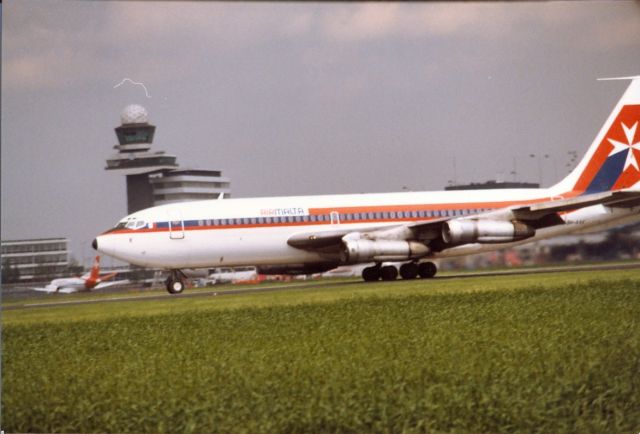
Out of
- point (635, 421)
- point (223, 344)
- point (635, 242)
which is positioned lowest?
point (635, 421)

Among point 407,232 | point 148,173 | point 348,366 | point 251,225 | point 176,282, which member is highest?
point 148,173

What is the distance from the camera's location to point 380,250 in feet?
70.7

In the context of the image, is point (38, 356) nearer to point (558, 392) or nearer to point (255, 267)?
point (558, 392)

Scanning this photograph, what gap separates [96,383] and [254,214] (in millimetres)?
13262

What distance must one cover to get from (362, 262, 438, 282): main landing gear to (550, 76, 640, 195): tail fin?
790 centimetres

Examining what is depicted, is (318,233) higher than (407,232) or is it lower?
higher

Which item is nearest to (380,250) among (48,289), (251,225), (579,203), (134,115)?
(251,225)

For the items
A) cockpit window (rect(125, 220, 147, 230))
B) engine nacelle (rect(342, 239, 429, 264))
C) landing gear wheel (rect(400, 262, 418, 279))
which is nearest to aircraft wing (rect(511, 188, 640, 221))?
engine nacelle (rect(342, 239, 429, 264))

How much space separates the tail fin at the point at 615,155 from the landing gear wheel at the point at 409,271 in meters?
8.48

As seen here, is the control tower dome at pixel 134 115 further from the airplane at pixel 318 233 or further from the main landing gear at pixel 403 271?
the main landing gear at pixel 403 271

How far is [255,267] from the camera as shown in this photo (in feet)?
73.9

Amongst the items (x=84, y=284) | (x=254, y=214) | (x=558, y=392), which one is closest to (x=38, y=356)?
(x=84, y=284)

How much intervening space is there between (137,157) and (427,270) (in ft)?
22.0

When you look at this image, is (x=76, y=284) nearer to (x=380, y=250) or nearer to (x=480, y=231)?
(x=380, y=250)
